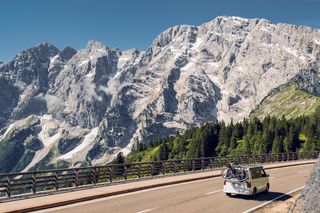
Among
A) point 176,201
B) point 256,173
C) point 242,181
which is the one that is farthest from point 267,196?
point 176,201

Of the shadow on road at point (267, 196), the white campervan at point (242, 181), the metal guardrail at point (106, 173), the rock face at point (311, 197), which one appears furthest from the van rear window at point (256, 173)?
the rock face at point (311, 197)

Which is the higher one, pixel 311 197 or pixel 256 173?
pixel 311 197

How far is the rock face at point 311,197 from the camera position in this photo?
12016mm

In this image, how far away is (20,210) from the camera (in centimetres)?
2267

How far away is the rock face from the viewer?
1202cm

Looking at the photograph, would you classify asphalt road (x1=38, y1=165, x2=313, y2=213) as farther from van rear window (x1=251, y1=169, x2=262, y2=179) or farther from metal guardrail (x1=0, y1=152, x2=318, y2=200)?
metal guardrail (x1=0, y1=152, x2=318, y2=200)

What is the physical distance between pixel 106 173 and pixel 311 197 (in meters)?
28.7

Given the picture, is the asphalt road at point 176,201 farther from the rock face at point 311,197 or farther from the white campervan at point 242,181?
the rock face at point 311,197

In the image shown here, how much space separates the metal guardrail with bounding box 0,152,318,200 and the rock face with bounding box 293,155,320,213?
19.2 metres

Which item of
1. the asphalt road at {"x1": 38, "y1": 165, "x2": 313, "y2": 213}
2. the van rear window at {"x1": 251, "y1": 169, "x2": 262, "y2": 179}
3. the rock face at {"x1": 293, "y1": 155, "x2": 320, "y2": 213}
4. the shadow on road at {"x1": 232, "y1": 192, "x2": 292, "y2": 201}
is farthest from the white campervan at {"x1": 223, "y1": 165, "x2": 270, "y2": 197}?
the rock face at {"x1": 293, "y1": 155, "x2": 320, "y2": 213}

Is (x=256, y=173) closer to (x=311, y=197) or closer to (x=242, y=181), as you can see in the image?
(x=242, y=181)

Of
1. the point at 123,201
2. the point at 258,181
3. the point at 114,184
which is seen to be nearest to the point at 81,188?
the point at 114,184

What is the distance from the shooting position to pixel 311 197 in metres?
12.3

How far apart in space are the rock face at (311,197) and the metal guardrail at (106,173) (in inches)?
757
